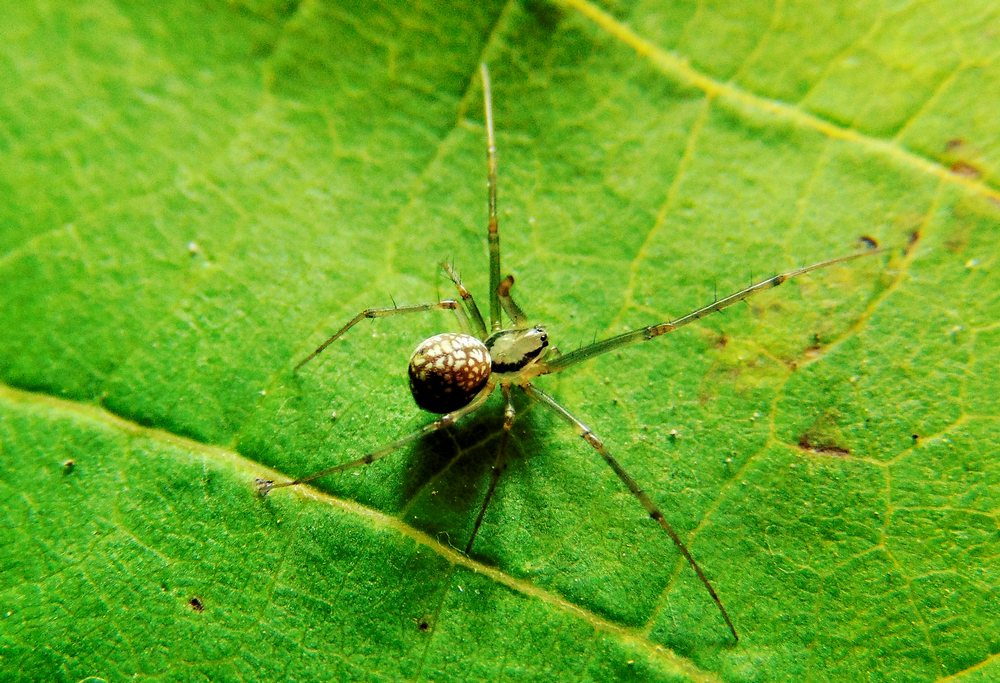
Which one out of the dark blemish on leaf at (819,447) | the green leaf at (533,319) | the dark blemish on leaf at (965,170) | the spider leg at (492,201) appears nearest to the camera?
the green leaf at (533,319)

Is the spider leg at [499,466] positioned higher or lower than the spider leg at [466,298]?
lower

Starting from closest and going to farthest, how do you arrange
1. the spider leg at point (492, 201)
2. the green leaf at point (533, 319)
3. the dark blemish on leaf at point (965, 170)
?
the green leaf at point (533, 319), the dark blemish on leaf at point (965, 170), the spider leg at point (492, 201)

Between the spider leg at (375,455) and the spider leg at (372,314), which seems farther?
the spider leg at (372,314)

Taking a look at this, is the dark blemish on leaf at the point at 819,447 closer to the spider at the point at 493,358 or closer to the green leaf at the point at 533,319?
the green leaf at the point at 533,319

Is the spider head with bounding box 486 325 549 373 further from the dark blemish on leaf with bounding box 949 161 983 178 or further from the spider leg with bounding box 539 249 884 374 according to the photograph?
the dark blemish on leaf with bounding box 949 161 983 178

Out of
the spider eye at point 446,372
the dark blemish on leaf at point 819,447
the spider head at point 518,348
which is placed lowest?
the spider eye at point 446,372

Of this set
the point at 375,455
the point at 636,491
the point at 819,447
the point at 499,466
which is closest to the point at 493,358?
the point at 499,466

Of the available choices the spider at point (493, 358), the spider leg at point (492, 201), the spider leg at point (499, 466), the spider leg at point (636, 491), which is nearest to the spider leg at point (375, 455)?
the spider at point (493, 358)
